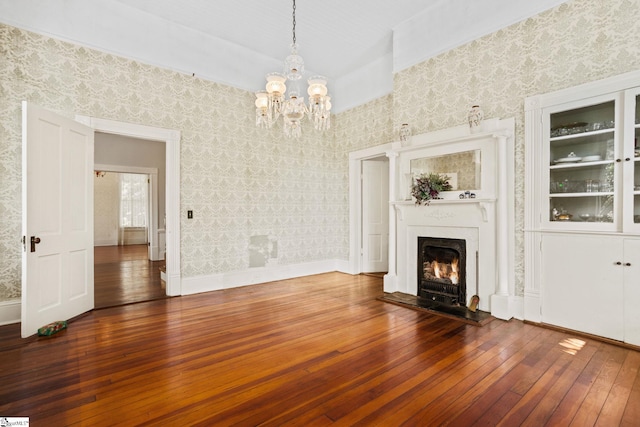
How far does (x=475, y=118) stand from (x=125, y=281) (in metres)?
6.28

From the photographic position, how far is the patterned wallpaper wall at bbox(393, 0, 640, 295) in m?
2.96

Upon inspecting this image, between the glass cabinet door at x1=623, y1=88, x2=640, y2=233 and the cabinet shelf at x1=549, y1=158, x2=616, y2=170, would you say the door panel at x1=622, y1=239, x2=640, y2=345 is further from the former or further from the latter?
the cabinet shelf at x1=549, y1=158, x2=616, y2=170

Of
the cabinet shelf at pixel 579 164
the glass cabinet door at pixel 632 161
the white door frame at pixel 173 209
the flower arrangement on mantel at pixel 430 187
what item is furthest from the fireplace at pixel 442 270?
the white door frame at pixel 173 209

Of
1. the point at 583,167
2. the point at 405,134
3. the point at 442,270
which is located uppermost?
the point at 405,134

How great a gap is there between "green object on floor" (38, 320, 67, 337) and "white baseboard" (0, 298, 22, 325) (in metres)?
0.70

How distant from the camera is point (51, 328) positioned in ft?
10.3

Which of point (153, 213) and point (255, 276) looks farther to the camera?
point (153, 213)

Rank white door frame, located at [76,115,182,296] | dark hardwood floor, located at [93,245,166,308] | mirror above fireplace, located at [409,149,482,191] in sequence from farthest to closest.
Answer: white door frame, located at [76,115,182,296] → dark hardwood floor, located at [93,245,166,308] → mirror above fireplace, located at [409,149,482,191]

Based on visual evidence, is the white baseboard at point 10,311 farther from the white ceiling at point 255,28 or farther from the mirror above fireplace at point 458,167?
the mirror above fireplace at point 458,167

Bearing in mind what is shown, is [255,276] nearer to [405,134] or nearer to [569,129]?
[405,134]

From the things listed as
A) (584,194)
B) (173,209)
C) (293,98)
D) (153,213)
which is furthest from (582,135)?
(153,213)

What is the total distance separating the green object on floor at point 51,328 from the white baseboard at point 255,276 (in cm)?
157

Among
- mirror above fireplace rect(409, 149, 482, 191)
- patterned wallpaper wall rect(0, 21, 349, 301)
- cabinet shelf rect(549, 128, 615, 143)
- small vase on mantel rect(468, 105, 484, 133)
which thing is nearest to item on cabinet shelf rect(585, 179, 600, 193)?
cabinet shelf rect(549, 128, 615, 143)

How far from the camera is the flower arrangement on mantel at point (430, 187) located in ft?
13.9
